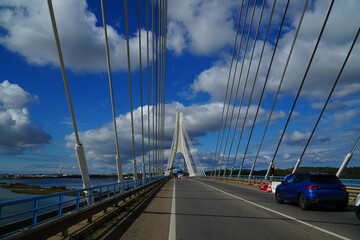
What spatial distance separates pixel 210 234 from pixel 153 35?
18.7m

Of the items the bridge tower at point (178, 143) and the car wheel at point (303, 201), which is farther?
the bridge tower at point (178, 143)

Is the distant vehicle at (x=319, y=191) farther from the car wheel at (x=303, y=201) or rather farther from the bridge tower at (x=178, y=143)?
the bridge tower at (x=178, y=143)

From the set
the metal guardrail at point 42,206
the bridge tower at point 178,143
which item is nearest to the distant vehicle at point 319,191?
the metal guardrail at point 42,206

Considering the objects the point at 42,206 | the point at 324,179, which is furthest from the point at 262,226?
the point at 42,206

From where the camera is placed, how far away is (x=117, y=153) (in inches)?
585

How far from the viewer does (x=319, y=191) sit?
427 inches

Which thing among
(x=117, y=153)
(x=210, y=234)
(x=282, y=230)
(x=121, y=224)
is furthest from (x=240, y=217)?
(x=117, y=153)

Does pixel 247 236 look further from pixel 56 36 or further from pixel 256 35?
pixel 256 35

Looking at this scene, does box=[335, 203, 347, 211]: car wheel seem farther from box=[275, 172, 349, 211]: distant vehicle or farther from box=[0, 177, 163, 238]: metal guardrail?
box=[0, 177, 163, 238]: metal guardrail

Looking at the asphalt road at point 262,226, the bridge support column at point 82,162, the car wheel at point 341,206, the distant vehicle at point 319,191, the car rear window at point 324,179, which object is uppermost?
the bridge support column at point 82,162

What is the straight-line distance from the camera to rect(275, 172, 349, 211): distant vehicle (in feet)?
35.3

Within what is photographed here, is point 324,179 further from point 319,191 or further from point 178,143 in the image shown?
point 178,143

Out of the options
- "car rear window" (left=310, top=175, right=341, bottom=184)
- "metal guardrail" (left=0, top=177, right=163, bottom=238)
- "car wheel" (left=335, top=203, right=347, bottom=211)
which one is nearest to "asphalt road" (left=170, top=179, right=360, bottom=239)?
"car wheel" (left=335, top=203, right=347, bottom=211)

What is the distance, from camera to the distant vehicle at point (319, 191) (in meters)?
10.8
